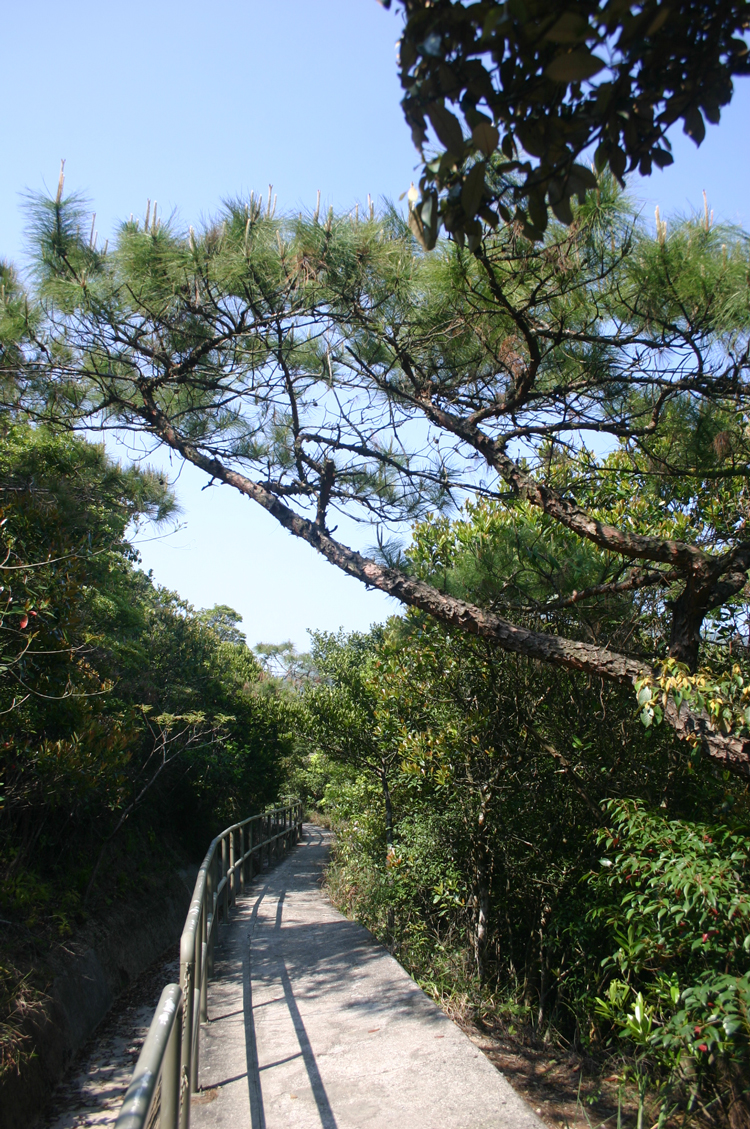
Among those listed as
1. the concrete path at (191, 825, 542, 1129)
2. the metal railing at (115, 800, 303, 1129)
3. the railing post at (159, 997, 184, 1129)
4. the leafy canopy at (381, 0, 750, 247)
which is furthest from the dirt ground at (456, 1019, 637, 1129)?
the leafy canopy at (381, 0, 750, 247)

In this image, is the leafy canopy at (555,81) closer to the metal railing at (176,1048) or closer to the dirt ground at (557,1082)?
the metal railing at (176,1048)

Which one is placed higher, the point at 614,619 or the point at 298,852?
the point at 614,619

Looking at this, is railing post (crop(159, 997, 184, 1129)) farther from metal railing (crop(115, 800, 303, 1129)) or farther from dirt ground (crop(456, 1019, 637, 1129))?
dirt ground (crop(456, 1019, 637, 1129))

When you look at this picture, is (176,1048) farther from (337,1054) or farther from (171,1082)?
(337,1054)

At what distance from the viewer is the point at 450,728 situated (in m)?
6.24

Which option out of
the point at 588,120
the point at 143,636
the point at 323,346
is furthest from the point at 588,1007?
the point at 143,636

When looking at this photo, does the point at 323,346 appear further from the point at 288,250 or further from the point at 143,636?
the point at 143,636

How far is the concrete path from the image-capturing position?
9.41 feet

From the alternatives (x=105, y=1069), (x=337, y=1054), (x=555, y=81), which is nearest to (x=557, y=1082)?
(x=337, y=1054)

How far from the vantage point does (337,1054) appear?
353 cm

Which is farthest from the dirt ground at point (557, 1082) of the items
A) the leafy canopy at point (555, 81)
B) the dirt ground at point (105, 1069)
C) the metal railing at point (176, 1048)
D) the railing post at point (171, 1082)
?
the leafy canopy at point (555, 81)

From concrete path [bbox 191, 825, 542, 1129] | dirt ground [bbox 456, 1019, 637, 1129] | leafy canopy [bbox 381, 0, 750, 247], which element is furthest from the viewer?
dirt ground [bbox 456, 1019, 637, 1129]

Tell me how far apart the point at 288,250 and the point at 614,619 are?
3.56 m

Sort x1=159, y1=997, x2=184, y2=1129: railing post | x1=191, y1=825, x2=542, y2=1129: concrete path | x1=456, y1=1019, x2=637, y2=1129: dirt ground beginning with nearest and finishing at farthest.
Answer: x1=159, y1=997, x2=184, y2=1129: railing post < x1=191, y1=825, x2=542, y2=1129: concrete path < x1=456, y1=1019, x2=637, y2=1129: dirt ground
